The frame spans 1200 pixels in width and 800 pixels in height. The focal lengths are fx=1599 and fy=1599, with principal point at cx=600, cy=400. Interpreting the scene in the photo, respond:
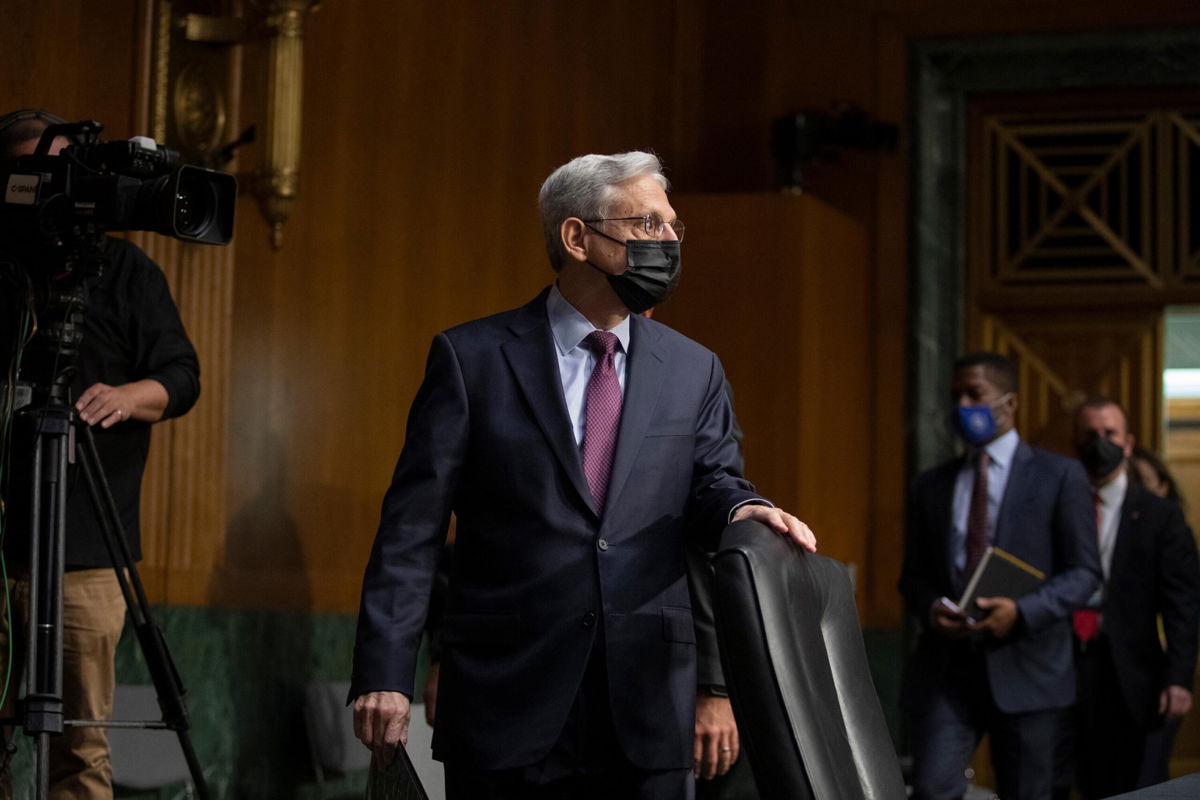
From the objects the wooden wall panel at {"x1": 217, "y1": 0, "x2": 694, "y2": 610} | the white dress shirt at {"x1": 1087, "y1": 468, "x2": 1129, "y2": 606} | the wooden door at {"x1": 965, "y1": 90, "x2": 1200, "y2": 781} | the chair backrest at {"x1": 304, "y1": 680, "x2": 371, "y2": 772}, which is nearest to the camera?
the chair backrest at {"x1": 304, "y1": 680, "x2": 371, "y2": 772}

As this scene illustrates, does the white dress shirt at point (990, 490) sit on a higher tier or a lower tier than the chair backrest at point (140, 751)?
higher

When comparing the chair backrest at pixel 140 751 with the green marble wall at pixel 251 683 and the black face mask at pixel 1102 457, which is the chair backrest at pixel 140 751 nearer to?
the green marble wall at pixel 251 683

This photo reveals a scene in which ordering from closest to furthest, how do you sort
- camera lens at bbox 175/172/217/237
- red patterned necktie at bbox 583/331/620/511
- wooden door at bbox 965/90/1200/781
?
red patterned necktie at bbox 583/331/620/511 < camera lens at bbox 175/172/217/237 < wooden door at bbox 965/90/1200/781

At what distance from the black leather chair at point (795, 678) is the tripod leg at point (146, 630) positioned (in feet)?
5.08

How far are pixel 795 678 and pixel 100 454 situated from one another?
2.10 metres

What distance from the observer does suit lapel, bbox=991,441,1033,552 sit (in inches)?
182

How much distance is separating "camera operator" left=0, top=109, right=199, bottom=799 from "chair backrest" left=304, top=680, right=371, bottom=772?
1.49m

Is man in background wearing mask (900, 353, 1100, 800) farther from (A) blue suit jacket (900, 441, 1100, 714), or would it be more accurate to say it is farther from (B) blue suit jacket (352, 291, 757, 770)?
(B) blue suit jacket (352, 291, 757, 770)

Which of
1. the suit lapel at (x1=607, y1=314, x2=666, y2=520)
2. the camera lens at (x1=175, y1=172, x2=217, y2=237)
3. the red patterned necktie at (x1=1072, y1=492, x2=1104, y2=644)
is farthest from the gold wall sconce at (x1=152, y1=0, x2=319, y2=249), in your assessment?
the red patterned necktie at (x1=1072, y1=492, x2=1104, y2=644)

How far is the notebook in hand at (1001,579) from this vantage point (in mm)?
4418

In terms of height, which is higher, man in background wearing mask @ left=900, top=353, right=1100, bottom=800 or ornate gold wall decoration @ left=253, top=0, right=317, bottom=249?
ornate gold wall decoration @ left=253, top=0, right=317, bottom=249

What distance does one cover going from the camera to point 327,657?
509 cm

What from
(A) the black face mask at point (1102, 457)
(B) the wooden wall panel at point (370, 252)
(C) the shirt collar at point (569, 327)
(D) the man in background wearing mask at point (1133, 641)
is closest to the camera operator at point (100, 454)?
(C) the shirt collar at point (569, 327)

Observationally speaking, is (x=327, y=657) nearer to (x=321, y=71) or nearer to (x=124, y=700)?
(x=124, y=700)
